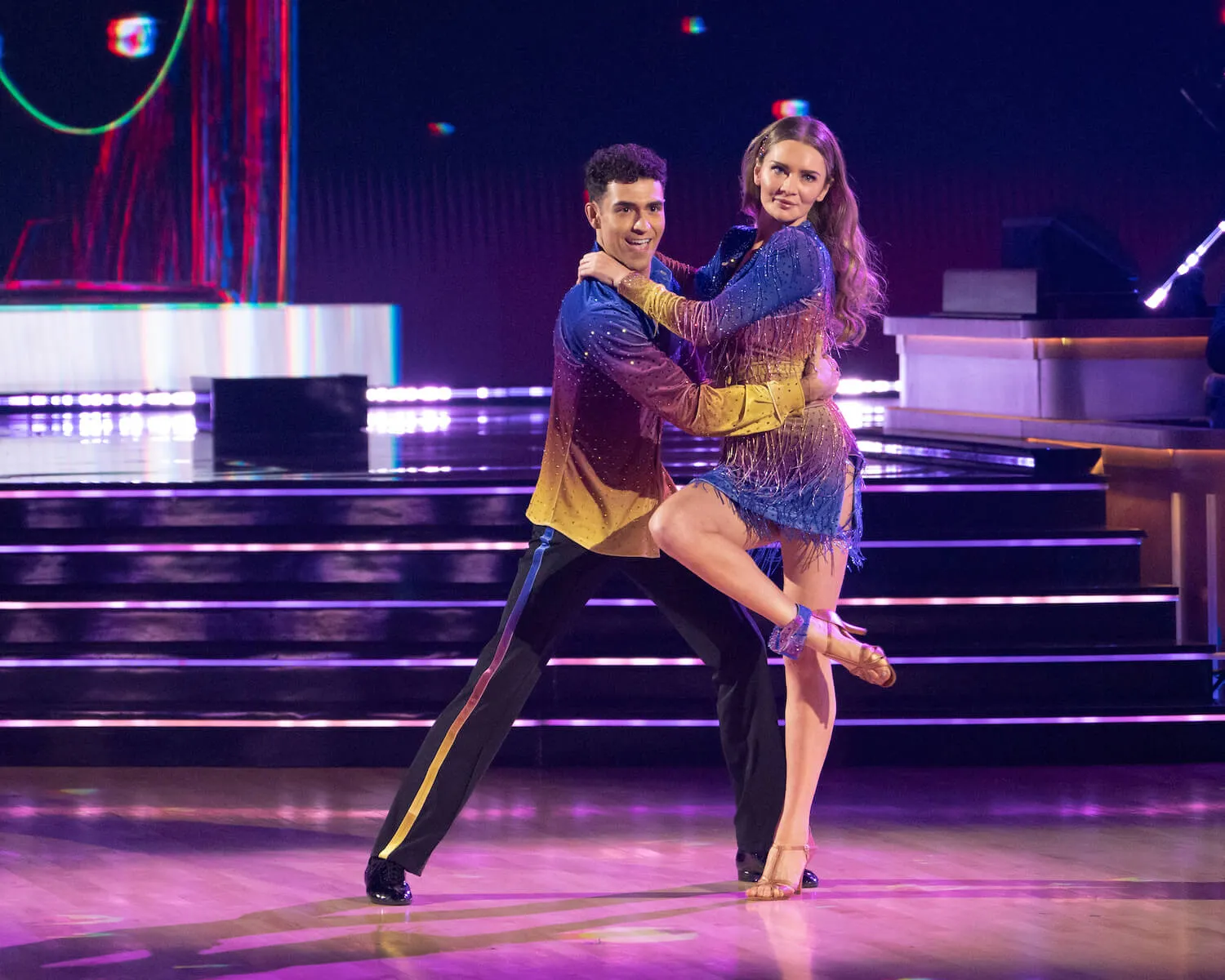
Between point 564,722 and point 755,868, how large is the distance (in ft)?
3.95

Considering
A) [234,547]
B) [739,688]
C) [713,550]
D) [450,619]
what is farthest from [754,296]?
[234,547]

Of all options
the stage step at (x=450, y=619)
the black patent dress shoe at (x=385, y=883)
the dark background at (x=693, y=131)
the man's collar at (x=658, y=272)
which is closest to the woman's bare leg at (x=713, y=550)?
the man's collar at (x=658, y=272)

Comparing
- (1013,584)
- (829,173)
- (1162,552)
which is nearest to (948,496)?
(1013,584)

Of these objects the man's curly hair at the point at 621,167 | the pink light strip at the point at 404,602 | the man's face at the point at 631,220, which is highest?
the man's curly hair at the point at 621,167

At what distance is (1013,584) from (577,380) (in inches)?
79.2

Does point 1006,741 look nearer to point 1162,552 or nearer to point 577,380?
point 1162,552

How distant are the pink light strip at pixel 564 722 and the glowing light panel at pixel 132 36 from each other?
7728 mm

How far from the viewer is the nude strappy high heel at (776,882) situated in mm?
3268

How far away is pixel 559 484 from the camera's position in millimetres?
3303

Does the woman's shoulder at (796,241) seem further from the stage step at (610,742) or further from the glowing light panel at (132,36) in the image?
the glowing light panel at (132,36)

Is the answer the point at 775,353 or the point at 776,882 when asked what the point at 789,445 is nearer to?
the point at 775,353

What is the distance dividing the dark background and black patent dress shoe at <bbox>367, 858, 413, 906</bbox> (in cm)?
891

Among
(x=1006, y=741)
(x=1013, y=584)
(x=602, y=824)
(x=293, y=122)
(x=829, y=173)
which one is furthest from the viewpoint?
(x=293, y=122)

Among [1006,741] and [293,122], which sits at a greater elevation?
[293,122]
